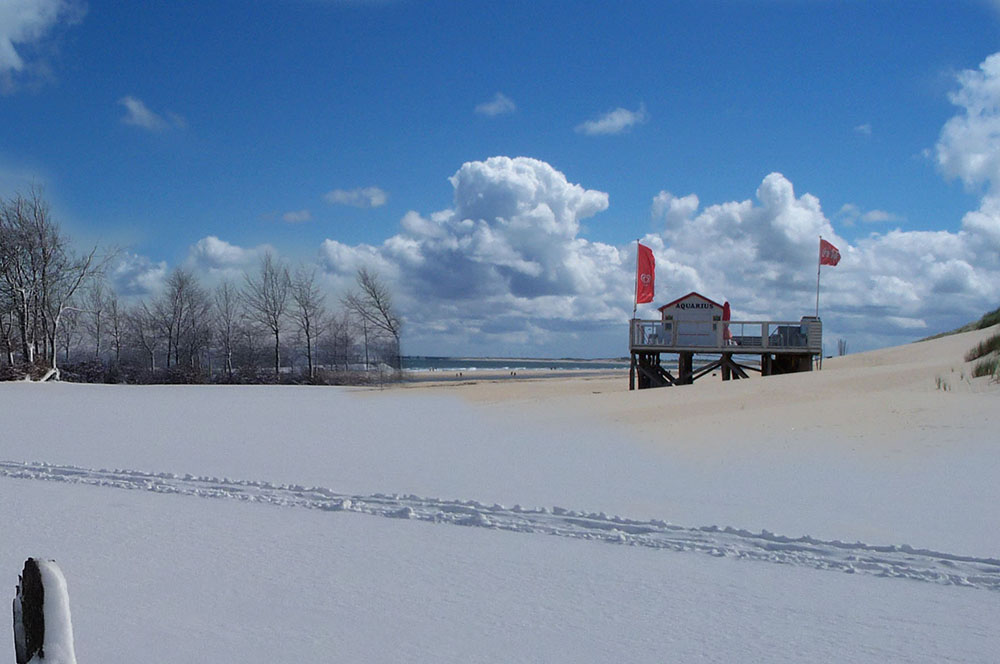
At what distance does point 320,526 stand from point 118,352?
46602 mm

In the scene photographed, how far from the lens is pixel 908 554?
6.57 meters

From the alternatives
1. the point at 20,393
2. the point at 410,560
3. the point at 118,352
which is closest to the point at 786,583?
the point at 410,560

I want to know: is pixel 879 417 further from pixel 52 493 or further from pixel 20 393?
pixel 20 393

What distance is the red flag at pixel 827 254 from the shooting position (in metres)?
29.9

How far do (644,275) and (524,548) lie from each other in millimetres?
24027

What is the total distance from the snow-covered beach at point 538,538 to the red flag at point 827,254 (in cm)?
1515

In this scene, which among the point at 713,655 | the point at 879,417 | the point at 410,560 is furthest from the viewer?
the point at 879,417

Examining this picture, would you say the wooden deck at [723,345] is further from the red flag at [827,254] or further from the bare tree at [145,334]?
the bare tree at [145,334]

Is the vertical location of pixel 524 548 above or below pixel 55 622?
below

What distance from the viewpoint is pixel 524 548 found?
22.6ft

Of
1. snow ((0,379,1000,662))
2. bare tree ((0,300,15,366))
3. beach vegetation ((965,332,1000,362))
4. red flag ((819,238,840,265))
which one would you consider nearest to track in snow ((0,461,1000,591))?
snow ((0,379,1000,662))

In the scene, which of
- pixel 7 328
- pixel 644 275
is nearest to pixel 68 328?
pixel 7 328

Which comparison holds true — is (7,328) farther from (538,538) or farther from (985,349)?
(985,349)

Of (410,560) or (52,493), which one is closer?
(410,560)
